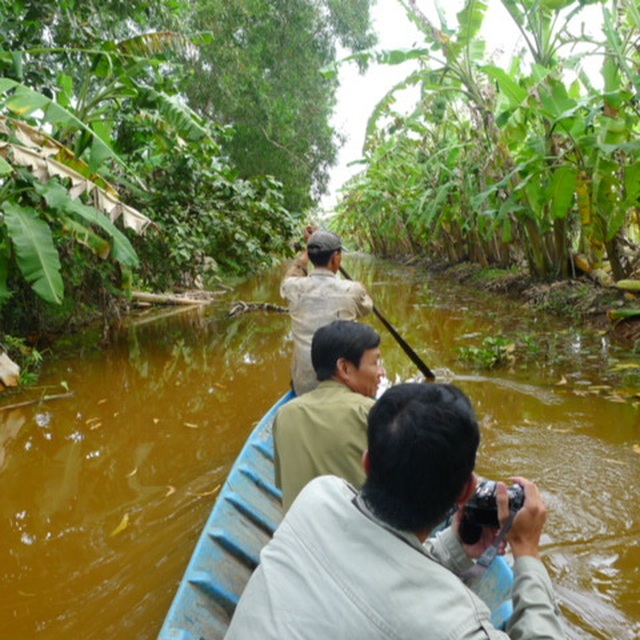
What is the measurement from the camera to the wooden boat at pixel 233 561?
2.02 m

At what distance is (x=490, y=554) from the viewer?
5.04 feet

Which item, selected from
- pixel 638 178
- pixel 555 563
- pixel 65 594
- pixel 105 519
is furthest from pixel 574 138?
pixel 65 594

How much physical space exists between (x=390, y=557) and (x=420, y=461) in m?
0.20

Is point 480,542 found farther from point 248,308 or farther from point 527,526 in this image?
point 248,308

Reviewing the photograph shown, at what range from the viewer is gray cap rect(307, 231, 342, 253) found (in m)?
3.58

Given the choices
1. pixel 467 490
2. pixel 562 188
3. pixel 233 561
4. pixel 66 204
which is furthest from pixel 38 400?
pixel 562 188

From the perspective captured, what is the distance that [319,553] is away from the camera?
1112mm

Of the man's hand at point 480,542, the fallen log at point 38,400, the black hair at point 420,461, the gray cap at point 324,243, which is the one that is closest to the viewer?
the black hair at point 420,461

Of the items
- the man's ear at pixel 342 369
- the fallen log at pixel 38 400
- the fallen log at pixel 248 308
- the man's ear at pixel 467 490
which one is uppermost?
the man's ear at pixel 467 490

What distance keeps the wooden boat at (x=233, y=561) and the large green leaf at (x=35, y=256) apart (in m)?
2.41

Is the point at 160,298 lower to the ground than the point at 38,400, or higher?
lower

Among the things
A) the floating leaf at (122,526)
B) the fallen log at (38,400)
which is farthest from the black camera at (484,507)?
the fallen log at (38,400)

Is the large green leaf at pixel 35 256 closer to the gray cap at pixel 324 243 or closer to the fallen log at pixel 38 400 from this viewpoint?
the fallen log at pixel 38 400

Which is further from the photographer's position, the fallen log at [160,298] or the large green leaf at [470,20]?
the fallen log at [160,298]
